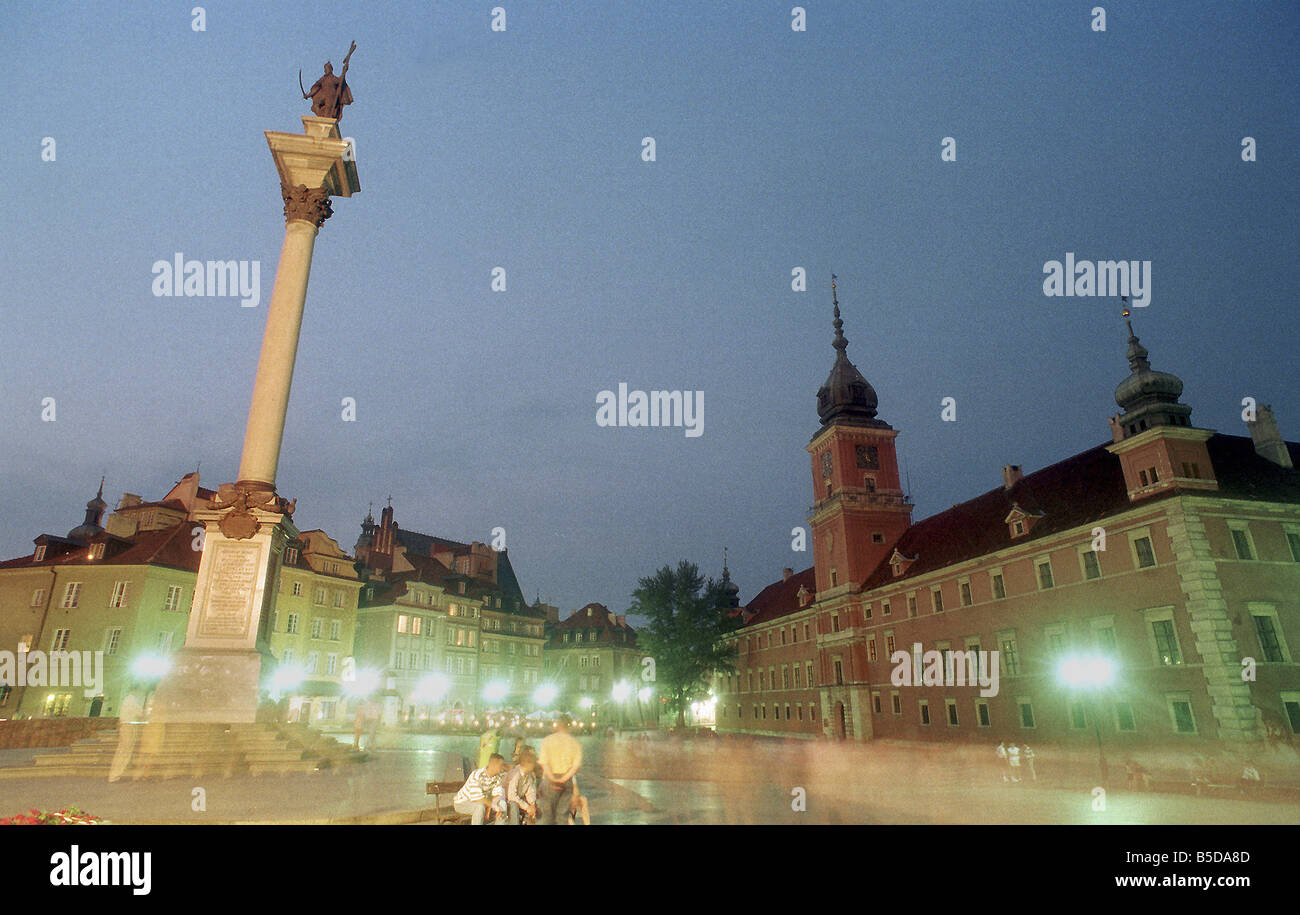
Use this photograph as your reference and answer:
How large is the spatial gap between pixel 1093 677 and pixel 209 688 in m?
27.0

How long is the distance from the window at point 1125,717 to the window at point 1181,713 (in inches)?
73.0

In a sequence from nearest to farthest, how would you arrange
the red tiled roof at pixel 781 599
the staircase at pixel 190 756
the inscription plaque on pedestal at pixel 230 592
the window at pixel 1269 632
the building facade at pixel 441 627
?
the staircase at pixel 190 756
the inscription plaque on pedestal at pixel 230 592
the window at pixel 1269 632
the building facade at pixel 441 627
the red tiled roof at pixel 781 599

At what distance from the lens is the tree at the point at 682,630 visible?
208ft

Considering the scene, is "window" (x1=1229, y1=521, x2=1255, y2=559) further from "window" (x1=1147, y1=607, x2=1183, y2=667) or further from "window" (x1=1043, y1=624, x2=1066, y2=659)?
"window" (x1=1043, y1=624, x2=1066, y2=659)

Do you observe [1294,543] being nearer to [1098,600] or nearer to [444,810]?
[1098,600]

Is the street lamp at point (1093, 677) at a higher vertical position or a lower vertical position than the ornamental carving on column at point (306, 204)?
lower

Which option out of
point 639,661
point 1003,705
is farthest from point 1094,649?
point 639,661

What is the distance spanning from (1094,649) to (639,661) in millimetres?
59665

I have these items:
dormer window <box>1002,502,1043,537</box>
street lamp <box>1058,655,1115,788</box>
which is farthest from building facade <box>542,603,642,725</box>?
street lamp <box>1058,655,1115,788</box>

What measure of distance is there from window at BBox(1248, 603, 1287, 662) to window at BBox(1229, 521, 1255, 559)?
6.94 ft

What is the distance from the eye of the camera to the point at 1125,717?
1200 inches

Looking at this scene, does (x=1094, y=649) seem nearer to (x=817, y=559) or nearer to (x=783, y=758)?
(x=783, y=758)

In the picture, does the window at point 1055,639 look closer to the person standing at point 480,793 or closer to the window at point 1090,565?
the window at point 1090,565

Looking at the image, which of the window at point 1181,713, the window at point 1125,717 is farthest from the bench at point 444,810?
the window at point 1125,717
